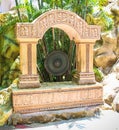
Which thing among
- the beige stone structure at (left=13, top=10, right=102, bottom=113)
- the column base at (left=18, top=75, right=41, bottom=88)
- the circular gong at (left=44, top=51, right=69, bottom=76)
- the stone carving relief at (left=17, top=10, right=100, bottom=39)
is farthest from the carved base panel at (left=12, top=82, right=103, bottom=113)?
the stone carving relief at (left=17, top=10, right=100, bottom=39)

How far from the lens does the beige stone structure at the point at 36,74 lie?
4828 mm

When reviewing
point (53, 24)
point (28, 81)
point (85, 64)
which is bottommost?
point (28, 81)

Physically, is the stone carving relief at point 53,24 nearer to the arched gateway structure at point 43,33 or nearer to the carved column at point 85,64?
the arched gateway structure at point 43,33

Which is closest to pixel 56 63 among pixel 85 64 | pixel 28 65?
pixel 85 64

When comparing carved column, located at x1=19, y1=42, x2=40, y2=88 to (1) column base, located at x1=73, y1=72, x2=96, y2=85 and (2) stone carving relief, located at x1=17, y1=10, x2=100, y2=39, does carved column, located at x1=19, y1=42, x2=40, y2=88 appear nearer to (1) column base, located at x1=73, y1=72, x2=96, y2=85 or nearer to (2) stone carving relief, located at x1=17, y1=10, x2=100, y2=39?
(2) stone carving relief, located at x1=17, y1=10, x2=100, y2=39

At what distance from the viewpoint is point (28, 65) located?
5.03 metres

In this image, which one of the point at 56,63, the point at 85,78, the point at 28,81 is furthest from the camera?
the point at 56,63

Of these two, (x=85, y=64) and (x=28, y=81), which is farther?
(x=85, y=64)

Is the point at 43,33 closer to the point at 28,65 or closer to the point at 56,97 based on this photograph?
the point at 28,65

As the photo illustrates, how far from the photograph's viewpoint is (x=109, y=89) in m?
6.33

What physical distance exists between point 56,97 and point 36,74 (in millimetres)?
717

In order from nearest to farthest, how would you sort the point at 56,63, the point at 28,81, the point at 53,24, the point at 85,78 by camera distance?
1. the point at 28,81
2. the point at 53,24
3. the point at 85,78
4. the point at 56,63

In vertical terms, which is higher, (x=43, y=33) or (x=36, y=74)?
(x=43, y=33)

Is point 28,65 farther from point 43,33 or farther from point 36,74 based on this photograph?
point 43,33
